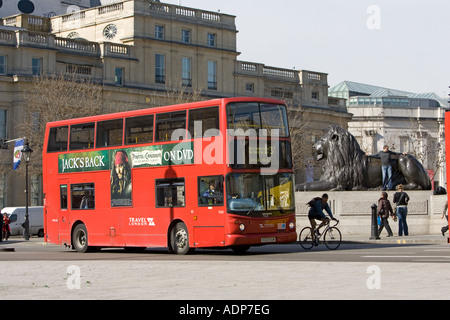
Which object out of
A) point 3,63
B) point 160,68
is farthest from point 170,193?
point 160,68

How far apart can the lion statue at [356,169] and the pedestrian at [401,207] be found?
4.79 ft

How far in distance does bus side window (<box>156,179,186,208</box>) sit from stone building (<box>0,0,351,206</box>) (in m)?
39.7

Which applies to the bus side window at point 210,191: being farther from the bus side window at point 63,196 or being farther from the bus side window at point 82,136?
the bus side window at point 63,196

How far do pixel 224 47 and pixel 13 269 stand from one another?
63956 millimetres

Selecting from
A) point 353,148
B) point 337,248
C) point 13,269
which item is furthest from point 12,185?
point 13,269

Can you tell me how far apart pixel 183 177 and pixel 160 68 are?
53014 millimetres

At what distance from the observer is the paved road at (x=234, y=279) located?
13.5 metres

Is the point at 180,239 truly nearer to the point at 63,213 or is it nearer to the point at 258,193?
the point at 258,193

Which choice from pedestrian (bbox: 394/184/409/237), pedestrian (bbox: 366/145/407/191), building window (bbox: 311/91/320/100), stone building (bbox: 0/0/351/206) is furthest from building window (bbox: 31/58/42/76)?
pedestrian (bbox: 394/184/409/237)

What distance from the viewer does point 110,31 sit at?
7719 cm

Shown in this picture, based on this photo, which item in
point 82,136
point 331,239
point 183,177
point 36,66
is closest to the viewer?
point 183,177
